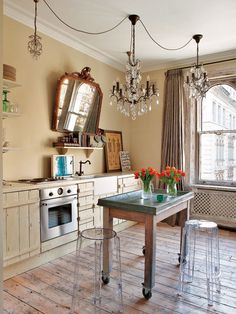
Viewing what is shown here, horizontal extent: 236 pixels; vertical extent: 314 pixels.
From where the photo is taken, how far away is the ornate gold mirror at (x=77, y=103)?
142 inches

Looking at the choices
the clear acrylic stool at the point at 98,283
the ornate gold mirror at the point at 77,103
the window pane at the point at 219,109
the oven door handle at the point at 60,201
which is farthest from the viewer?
the window pane at the point at 219,109

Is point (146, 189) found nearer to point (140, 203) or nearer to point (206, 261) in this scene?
point (140, 203)

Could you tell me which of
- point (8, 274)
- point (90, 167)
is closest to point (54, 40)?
point (90, 167)

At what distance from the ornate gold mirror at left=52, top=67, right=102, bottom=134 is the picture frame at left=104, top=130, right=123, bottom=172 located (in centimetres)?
49

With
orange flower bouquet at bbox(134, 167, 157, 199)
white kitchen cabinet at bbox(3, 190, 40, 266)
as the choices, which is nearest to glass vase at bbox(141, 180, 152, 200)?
orange flower bouquet at bbox(134, 167, 157, 199)

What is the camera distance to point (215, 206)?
4.40m

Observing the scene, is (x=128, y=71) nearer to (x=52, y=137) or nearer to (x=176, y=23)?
(x=176, y=23)

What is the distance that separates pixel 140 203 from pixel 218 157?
2.64 meters

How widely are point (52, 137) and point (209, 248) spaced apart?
2.45 meters

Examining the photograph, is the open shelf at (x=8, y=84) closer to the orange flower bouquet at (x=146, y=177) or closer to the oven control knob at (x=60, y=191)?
the oven control knob at (x=60, y=191)

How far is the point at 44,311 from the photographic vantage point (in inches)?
82.0

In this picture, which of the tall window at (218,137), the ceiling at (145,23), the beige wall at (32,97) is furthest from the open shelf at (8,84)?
the tall window at (218,137)

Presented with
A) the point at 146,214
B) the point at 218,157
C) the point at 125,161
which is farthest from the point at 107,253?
the point at 218,157

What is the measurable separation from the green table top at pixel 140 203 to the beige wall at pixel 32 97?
125cm
